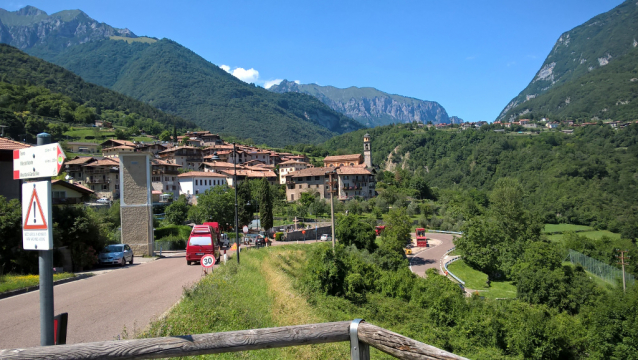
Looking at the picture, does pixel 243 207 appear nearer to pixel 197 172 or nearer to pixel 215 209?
pixel 215 209

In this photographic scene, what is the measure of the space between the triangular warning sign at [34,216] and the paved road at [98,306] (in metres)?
5.21

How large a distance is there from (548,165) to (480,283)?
106 metres

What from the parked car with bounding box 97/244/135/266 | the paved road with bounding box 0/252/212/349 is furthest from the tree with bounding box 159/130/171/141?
the paved road with bounding box 0/252/212/349

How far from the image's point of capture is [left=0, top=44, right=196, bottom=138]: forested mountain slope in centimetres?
10688

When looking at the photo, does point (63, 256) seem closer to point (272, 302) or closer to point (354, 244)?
point (272, 302)

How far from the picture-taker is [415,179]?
A: 111688mm

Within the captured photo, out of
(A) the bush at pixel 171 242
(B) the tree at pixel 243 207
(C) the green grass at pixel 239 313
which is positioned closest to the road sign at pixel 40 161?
(C) the green grass at pixel 239 313

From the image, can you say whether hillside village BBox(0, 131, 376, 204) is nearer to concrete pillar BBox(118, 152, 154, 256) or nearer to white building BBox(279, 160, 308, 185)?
white building BBox(279, 160, 308, 185)

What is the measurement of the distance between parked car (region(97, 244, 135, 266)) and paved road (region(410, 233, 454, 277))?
30396 millimetres

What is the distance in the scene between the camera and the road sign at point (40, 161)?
3.49 meters

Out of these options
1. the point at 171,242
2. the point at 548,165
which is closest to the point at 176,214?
the point at 171,242

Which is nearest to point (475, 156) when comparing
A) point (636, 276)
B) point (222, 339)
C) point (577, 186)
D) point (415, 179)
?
point (577, 186)

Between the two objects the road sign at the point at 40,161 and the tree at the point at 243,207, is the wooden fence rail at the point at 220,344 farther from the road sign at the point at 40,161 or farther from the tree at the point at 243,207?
the tree at the point at 243,207

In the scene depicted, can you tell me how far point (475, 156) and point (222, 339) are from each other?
180452mm
